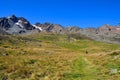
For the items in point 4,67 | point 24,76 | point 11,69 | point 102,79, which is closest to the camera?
point 102,79

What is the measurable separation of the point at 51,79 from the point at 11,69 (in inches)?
277

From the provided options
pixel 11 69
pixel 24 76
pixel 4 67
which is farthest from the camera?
pixel 4 67

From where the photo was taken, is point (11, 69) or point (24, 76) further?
point (11, 69)

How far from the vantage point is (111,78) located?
83.4 feet

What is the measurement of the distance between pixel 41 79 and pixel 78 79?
11.7 ft

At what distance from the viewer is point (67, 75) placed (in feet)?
93.1

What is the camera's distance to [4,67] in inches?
1284

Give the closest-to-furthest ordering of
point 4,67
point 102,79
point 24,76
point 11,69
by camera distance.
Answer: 1. point 102,79
2. point 24,76
3. point 11,69
4. point 4,67

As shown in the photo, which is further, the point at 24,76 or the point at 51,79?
the point at 24,76

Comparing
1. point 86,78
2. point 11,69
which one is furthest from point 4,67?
point 86,78

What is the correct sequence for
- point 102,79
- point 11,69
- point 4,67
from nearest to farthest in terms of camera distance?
1. point 102,79
2. point 11,69
3. point 4,67

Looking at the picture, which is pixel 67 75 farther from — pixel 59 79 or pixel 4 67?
pixel 4 67

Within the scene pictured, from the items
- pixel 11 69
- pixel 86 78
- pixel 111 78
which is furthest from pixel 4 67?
pixel 111 78

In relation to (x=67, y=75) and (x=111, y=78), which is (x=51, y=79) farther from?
(x=111, y=78)
